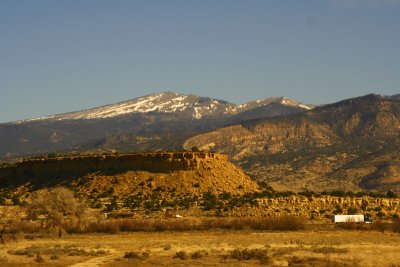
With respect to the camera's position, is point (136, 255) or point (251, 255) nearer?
point (251, 255)

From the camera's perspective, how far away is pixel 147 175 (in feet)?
244

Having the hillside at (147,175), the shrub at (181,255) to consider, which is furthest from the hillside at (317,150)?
the shrub at (181,255)

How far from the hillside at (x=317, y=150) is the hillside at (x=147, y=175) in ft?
137

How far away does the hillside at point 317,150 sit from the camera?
13626 centimetres

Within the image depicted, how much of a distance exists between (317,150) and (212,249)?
409 feet

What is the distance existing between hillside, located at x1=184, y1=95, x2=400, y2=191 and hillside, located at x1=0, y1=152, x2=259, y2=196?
41.6 meters

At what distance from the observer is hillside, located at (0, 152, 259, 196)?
72375 millimetres

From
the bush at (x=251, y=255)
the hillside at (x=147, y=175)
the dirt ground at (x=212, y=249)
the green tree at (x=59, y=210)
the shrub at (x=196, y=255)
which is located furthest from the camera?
the hillside at (x=147, y=175)

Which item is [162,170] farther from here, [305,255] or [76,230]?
[305,255]

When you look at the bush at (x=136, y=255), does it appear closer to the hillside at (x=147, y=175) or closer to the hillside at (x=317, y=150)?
the hillside at (x=147, y=175)

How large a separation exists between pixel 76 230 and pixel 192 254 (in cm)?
1644

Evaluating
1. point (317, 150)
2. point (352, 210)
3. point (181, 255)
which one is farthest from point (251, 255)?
point (317, 150)

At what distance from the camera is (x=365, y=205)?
65750mm

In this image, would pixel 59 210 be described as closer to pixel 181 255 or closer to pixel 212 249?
pixel 212 249
